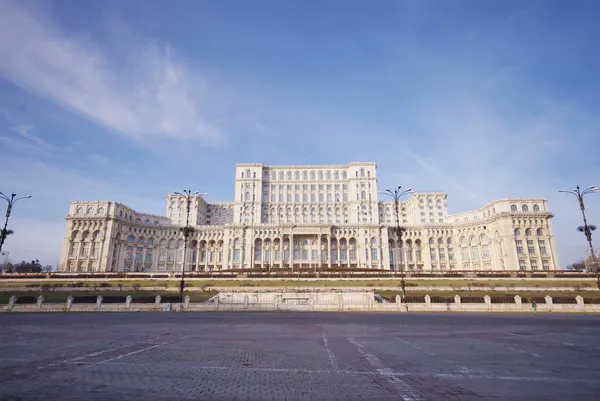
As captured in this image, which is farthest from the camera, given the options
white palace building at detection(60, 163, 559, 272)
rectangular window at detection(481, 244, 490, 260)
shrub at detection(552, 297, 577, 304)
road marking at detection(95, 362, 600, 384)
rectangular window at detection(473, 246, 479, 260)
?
rectangular window at detection(473, 246, 479, 260)

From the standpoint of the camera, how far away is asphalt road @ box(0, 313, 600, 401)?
585 cm

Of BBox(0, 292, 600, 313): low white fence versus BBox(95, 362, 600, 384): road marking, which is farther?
BBox(0, 292, 600, 313): low white fence

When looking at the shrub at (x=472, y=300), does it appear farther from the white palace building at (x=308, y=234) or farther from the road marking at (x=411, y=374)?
the white palace building at (x=308, y=234)

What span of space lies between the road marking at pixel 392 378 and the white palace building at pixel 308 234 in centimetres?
7481

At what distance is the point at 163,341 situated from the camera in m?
12.0

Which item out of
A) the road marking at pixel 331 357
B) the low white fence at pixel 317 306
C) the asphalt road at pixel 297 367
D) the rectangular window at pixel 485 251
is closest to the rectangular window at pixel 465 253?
the rectangular window at pixel 485 251

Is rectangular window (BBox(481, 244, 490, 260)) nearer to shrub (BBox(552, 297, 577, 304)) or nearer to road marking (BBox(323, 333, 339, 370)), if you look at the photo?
shrub (BBox(552, 297, 577, 304))

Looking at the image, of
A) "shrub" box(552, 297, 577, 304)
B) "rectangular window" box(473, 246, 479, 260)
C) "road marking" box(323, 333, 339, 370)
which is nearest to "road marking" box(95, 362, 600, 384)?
"road marking" box(323, 333, 339, 370)

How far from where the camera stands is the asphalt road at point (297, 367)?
19.2 feet

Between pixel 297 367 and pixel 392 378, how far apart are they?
2.33 m

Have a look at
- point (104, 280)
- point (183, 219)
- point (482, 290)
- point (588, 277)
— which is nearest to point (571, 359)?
point (482, 290)

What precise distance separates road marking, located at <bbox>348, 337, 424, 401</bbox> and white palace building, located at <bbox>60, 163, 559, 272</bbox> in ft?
245

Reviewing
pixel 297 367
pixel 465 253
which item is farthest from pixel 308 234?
pixel 297 367

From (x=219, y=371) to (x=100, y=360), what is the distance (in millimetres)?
3606
